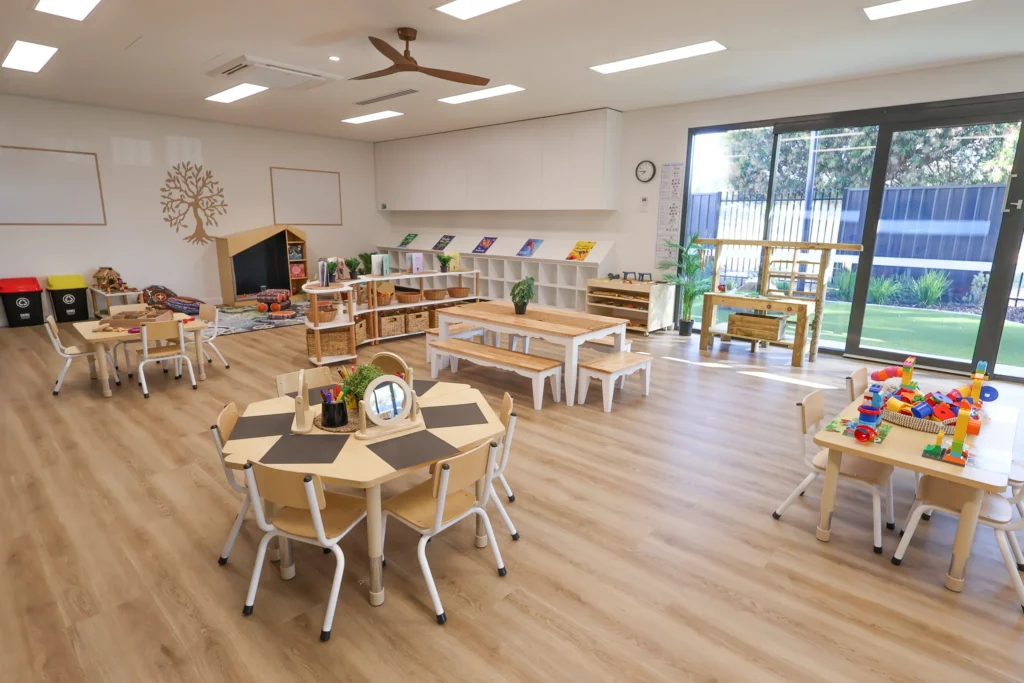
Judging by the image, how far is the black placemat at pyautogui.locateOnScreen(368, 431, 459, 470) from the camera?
89.3 inches

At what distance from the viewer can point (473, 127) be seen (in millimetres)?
9312

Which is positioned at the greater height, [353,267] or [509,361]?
[353,267]

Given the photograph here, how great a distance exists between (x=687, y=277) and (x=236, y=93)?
6.39 metres

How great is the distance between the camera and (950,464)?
2.45 m

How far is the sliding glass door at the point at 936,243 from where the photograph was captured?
5.61 m

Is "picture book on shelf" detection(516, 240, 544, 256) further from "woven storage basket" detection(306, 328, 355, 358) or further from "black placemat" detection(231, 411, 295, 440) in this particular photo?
"black placemat" detection(231, 411, 295, 440)

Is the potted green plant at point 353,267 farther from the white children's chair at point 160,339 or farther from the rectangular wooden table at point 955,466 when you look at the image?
the rectangular wooden table at point 955,466

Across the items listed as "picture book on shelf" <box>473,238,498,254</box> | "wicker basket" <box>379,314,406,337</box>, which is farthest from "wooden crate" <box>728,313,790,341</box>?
"picture book on shelf" <box>473,238,498,254</box>

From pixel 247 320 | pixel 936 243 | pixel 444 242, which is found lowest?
pixel 247 320

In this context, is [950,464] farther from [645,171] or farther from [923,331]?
[645,171]

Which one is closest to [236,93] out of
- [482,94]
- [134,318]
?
[482,94]

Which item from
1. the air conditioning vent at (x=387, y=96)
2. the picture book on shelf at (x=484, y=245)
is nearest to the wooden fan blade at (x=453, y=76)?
the air conditioning vent at (x=387, y=96)

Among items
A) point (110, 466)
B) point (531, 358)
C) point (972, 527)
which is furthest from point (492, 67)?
point (972, 527)

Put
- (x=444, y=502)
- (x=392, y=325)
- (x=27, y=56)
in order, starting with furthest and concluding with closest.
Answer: (x=392, y=325) → (x=27, y=56) → (x=444, y=502)
